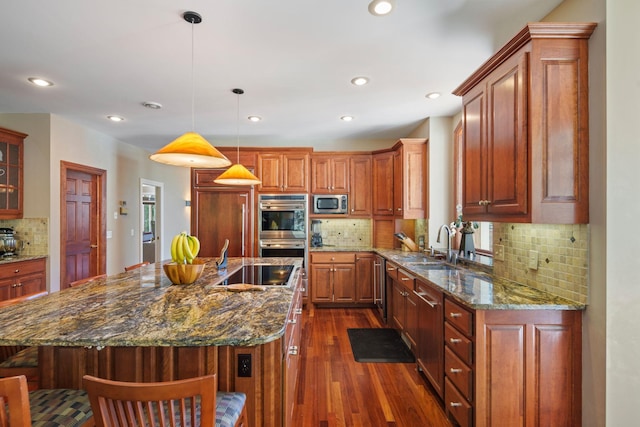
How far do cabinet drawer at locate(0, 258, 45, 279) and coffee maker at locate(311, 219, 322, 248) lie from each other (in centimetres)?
349

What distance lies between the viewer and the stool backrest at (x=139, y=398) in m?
0.93

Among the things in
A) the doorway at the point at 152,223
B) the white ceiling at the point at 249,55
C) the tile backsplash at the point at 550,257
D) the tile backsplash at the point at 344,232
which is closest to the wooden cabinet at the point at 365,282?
the tile backsplash at the point at 344,232

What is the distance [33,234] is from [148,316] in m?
3.68

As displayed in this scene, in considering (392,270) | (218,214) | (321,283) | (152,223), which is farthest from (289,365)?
(152,223)

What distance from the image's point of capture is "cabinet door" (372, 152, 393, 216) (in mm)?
4617

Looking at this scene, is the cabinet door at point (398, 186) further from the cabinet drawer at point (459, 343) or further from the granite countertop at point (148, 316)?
the granite countertop at point (148, 316)

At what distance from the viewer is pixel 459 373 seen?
1.93 m

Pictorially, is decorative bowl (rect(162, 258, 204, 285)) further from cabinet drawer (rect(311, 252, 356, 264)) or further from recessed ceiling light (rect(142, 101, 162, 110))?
cabinet drawer (rect(311, 252, 356, 264))

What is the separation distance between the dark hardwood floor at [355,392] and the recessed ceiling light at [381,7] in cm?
263

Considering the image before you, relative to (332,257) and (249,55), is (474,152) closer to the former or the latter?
(249,55)
